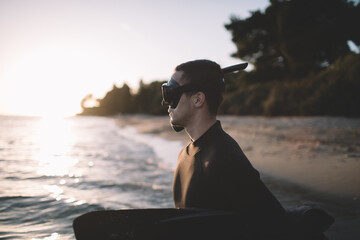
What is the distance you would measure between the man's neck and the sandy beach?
237 cm

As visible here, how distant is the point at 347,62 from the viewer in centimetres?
1554

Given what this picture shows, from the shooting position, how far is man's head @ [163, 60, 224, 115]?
1893 millimetres

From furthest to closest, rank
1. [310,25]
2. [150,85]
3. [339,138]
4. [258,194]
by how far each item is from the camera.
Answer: [150,85]
[310,25]
[339,138]
[258,194]

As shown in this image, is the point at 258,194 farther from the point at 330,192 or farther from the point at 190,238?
the point at 330,192

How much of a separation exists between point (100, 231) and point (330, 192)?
14.6ft

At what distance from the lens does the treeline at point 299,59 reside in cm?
1483

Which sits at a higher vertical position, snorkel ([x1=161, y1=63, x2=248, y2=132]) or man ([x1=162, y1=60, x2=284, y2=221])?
snorkel ([x1=161, y1=63, x2=248, y2=132])

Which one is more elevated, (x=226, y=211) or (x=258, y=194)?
(x=258, y=194)

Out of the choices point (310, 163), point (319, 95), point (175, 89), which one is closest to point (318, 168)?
point (310, 163)

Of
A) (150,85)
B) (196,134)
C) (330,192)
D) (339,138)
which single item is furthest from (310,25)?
(150,85)

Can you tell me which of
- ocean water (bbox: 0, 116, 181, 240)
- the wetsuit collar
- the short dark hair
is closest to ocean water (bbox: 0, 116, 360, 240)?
ocean water (bbox: 0, 116, 181, 240)

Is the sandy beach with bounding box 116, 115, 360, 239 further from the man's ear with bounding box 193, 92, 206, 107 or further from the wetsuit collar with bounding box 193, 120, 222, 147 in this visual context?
the man's ear with bounding box 193, 92, 206, 107

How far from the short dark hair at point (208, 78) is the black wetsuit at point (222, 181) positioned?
0.22 metres

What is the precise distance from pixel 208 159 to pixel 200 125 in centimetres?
39
